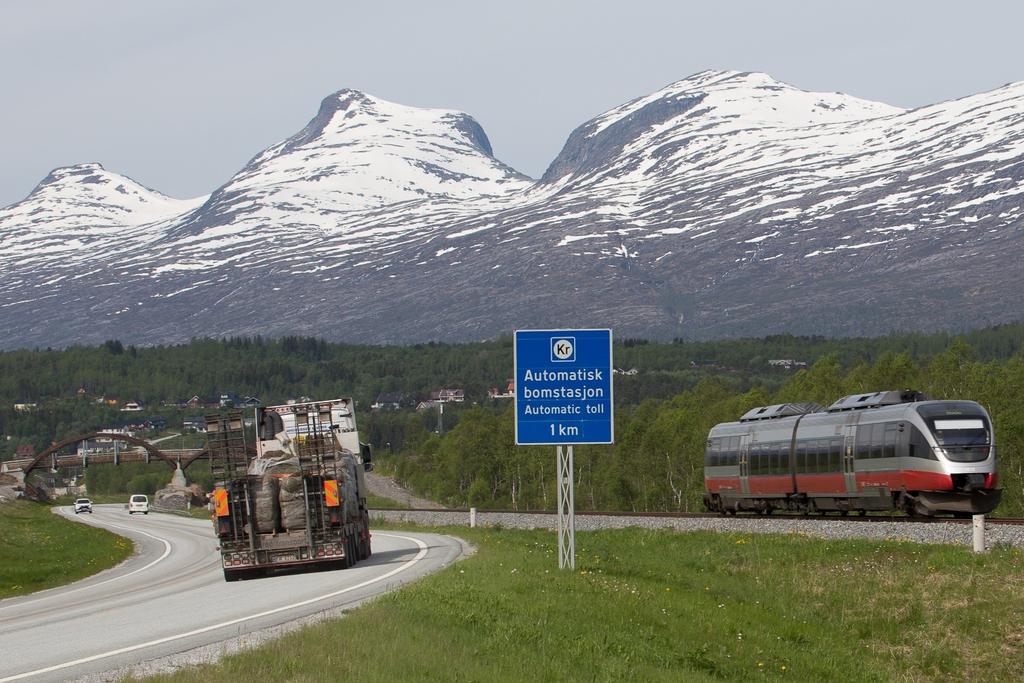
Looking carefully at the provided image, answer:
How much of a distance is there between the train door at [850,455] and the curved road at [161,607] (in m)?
14.6

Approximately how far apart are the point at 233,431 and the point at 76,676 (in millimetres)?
16384

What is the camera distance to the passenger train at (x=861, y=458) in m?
42.4

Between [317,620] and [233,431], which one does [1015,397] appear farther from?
[317,620]

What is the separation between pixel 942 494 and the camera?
140 ft

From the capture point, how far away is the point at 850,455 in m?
46.9

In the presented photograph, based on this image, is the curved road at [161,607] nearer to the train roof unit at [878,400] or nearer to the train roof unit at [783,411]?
the train roof unit at [878,400]

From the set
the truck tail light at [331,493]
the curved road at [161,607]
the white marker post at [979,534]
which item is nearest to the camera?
the curved road at [161,607]

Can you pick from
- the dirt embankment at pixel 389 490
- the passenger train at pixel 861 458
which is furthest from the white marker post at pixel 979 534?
the dirt embankment at pixel 389 490

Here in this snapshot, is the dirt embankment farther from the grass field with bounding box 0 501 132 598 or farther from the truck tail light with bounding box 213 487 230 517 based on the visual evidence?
the truck tail light with bounding box 213 487 230 517

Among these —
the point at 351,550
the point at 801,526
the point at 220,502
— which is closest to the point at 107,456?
the point at 801,526

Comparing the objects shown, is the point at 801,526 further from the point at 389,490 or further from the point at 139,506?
the point at 389,490

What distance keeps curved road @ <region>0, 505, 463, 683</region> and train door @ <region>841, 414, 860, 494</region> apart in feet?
47.8

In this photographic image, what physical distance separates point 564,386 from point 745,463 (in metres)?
30.5

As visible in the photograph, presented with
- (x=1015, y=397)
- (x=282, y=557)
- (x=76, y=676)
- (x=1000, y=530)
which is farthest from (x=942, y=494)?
(x=1015, y=397)
